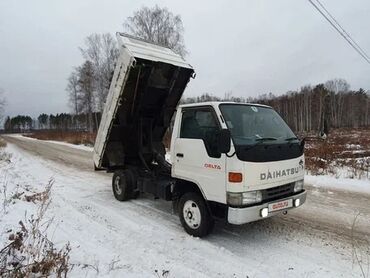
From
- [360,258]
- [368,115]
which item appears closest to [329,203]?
[360,258]

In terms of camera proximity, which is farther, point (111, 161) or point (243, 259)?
point (111, 161)

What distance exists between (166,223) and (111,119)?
2668 mm

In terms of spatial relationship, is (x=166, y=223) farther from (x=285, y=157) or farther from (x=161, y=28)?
(x=161, y=28)

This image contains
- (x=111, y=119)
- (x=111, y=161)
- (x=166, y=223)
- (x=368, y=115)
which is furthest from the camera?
(x=368, y=115)

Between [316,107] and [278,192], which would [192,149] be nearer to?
[278,192]

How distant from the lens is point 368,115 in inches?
3750

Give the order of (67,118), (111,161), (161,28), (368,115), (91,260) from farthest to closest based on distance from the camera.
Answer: (67,118) < (368,115) < (161,28) < (111,161) < (91,260)

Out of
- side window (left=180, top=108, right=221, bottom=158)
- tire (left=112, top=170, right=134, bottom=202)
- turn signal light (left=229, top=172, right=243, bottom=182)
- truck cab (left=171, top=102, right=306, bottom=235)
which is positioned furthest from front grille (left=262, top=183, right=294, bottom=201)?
tire (left=112, top=170, right=134, bottom=202)

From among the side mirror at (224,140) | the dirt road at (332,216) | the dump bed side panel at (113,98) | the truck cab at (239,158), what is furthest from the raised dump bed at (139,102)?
the dirt road at (332,216)

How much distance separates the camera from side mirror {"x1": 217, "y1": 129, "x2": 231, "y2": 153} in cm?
466

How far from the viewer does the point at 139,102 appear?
7.62 metres

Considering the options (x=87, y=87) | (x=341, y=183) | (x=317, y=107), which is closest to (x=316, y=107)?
(x=317, y=107)

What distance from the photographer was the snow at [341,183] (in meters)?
9.10

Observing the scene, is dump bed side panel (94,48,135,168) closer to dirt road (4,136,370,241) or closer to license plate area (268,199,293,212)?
dirt road (4,136,370,241)
